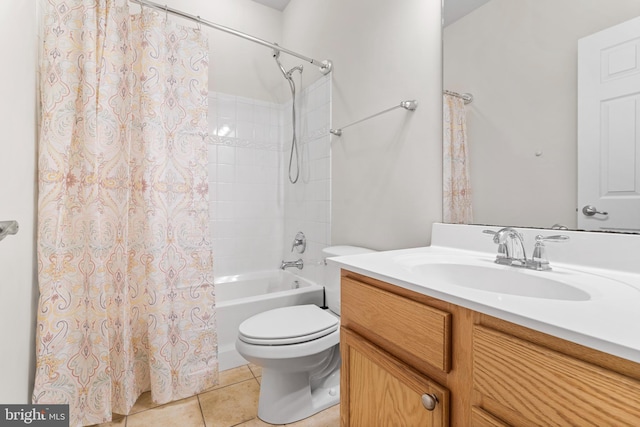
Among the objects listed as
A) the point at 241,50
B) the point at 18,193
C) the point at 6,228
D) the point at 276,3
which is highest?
the point at 276,3

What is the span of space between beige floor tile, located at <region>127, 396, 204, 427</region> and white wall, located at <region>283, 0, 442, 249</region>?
46.3 inches

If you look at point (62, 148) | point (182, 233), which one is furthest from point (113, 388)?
point (62, 148)

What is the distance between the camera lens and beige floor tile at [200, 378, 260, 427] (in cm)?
129

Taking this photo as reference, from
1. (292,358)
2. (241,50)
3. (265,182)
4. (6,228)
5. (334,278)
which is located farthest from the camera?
(265,182)

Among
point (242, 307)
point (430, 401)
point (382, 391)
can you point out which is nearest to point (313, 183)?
point (242, 307)

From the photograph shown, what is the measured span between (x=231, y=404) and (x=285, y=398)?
1.06 ft

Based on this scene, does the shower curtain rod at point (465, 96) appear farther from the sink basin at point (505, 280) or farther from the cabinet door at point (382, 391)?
the cabinet door at point (382, 391)

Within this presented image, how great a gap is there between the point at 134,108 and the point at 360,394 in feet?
5.28

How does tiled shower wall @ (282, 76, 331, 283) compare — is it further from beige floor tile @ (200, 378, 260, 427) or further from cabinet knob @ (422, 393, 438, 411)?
cabinet knob @ (422, 393, 438, 411)

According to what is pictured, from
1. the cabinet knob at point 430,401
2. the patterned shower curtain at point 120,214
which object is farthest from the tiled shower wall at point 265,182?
the cabinet knob at point 430,401

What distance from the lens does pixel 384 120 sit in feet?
4.97

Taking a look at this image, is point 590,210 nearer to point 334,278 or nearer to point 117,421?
point 334,278

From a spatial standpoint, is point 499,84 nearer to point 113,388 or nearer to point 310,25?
point 310,25

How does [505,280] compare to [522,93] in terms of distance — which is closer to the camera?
[505,280]
